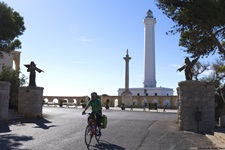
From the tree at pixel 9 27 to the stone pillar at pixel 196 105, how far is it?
11972 mm

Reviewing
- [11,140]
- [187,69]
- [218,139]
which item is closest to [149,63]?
[187,69]

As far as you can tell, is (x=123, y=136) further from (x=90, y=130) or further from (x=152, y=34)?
(x=152, y=34)

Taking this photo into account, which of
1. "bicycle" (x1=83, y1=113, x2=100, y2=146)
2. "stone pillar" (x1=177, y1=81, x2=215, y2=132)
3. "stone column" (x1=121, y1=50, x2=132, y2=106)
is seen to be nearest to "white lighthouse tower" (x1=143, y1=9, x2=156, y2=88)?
"stone column" (x1=121, y1=50, x2=132, y2=106)

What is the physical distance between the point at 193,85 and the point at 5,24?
498 inches

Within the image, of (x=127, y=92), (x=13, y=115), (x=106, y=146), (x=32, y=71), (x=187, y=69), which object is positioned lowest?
(x=106, y=146)

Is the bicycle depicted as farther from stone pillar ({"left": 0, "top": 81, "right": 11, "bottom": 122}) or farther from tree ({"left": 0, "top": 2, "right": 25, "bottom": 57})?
tree ({"left": 0, "top": 2, "right": 25, "bottom": 57})

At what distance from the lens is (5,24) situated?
21125 millimetres

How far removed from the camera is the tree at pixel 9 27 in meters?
21.1

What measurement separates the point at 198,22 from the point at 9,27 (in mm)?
12102

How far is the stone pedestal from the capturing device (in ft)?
71.8

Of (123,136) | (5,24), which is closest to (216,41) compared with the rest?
(123,136)

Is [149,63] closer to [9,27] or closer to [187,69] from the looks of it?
[9,27]

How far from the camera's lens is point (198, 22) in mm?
16672

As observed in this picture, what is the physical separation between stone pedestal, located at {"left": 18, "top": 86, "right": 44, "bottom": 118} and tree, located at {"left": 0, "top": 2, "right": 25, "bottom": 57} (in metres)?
3.33
